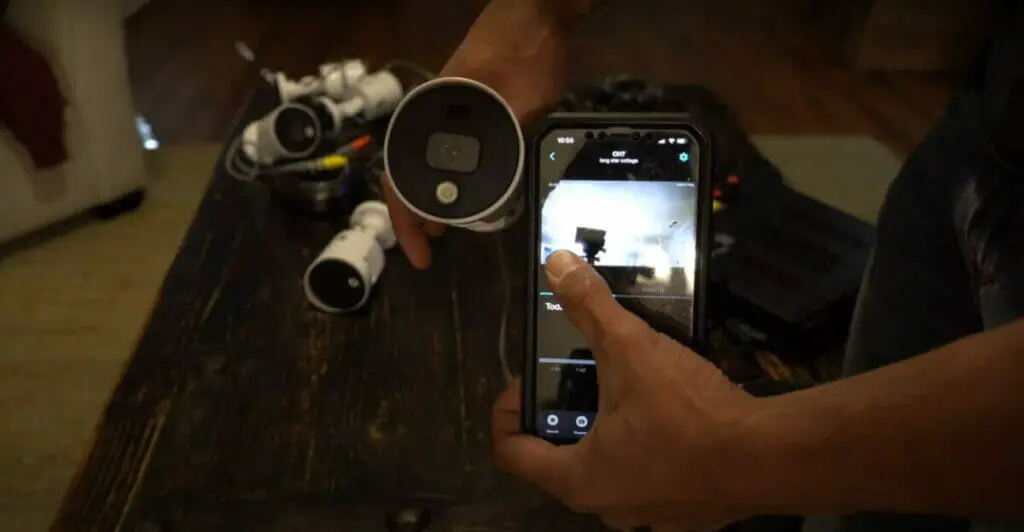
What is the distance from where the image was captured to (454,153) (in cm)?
55

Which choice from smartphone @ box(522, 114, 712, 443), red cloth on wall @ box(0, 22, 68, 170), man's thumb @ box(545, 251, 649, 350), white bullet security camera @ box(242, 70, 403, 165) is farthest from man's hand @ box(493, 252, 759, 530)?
red cloth on wall @ box(0, 22, 68, 170)

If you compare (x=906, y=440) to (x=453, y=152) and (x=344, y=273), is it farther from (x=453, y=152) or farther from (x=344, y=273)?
(x=344, y=273)

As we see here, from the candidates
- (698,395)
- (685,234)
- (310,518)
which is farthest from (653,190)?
(310,518)

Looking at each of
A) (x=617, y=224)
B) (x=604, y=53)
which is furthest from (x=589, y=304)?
(x=604, y=53)

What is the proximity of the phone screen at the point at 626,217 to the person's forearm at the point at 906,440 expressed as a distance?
214 millimetres

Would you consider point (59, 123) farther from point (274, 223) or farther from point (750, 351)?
point (750, 351)

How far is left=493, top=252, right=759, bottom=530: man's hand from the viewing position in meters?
0.38

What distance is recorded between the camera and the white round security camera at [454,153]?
0.54 meters

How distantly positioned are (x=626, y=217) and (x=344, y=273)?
296mm

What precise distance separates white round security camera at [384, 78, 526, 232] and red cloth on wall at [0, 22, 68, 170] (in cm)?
95

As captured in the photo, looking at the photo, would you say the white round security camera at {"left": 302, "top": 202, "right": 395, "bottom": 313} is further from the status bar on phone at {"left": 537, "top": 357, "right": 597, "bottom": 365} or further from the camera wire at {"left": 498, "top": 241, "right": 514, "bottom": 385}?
the status bar on phone at {"left": 537, "top": 357, "right": 597, "bottom": 365}

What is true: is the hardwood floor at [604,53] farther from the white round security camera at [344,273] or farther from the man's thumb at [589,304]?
the man's thumb at [589,304]

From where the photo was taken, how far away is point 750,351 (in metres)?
0.74

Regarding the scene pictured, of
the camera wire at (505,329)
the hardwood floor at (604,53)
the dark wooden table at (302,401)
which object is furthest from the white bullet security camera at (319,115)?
the hardwood floor at (604,53)
